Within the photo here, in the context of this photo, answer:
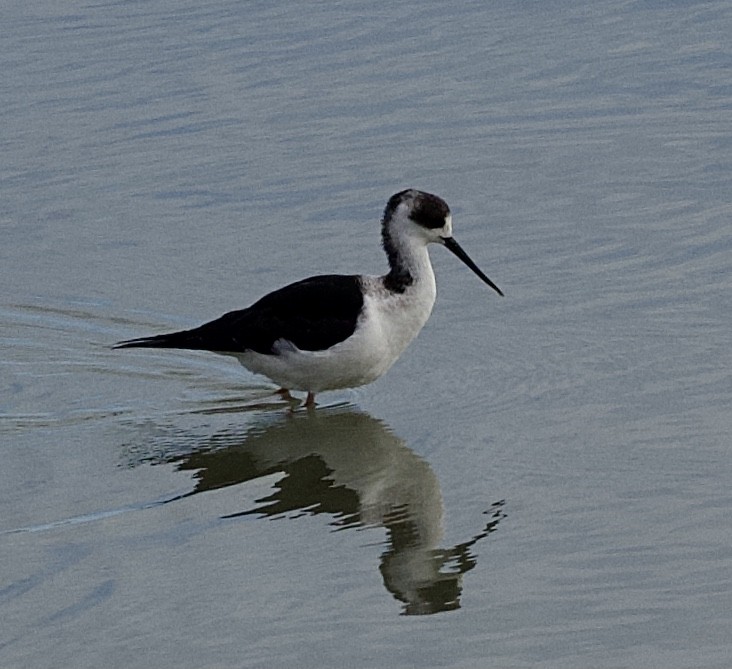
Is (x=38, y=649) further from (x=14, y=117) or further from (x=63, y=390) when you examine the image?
(x=14, y=117)

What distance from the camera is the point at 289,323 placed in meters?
8.88

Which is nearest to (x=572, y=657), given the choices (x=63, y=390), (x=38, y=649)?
(x=38, y=649)

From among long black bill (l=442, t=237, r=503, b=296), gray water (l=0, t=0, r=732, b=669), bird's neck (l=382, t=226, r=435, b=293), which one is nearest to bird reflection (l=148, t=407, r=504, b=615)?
gray water (l=0, t=0, r=732, b=669)

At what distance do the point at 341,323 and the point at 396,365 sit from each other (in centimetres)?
64

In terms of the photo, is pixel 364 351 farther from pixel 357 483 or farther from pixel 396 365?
pixel 357 483

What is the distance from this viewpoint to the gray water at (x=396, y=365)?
20.7 feet

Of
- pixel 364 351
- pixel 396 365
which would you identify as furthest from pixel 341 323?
pixel 396 365

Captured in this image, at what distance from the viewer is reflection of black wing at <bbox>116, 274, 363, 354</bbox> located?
28.8 ft

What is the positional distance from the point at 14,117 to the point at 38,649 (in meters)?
8.20

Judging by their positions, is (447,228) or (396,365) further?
(396,365)

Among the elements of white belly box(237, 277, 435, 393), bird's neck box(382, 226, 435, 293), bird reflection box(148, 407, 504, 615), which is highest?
bird's neck box(382, 226, 435, 293)

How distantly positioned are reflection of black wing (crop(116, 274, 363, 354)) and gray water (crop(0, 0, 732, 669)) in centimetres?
32

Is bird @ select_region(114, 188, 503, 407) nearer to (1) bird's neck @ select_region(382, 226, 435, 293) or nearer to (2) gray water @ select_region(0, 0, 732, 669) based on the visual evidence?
(1) bird's neck @ select_region(382, 226, 435, 293)

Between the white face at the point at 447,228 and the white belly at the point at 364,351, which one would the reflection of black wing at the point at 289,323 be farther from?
the white face at the point at 447,228
